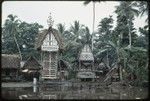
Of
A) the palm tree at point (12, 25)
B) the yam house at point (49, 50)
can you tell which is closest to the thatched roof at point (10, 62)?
the yam house at point (49, 50)

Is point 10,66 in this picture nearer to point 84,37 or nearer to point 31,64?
point 31,64

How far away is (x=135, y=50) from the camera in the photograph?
28703mm

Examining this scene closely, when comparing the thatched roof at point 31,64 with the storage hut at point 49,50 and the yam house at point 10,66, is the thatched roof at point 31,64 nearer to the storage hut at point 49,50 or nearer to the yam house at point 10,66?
the yam house at point 10,66

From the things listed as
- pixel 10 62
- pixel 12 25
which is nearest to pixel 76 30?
pixel 12 25

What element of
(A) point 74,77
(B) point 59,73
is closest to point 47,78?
(B) point 59,73

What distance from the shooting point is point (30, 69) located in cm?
2981

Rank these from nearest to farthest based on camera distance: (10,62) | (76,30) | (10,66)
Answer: (10,66) → (10,62) → (76,30)

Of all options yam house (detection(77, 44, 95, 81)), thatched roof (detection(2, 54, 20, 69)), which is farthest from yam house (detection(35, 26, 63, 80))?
yam house (detection(77, 44, 95, 81))

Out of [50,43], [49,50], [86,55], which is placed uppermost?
[50,43]

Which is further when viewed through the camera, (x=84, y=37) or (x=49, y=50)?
(x=84, y=37)

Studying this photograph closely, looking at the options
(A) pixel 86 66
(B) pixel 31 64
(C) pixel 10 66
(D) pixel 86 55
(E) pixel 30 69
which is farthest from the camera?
(A) pixel 86 66

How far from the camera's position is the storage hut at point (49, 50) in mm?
28125

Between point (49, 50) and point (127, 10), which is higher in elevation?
point (127, 10)

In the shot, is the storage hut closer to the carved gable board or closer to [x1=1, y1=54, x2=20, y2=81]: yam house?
the carved gable board
